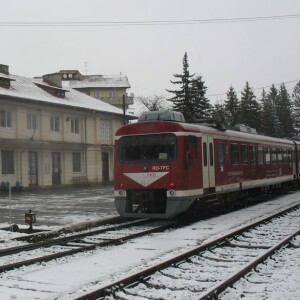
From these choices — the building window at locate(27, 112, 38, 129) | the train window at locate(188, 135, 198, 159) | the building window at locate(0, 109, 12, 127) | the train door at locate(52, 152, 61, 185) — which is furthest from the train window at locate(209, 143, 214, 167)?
the train door at locate(52, 152, 61, 185)

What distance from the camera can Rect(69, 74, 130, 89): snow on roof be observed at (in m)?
91.9

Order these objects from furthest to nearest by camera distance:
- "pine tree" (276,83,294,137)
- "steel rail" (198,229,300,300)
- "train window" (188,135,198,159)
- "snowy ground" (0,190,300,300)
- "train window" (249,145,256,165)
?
"pine tree" (276,83,294,137) < "train window" (249,145,256,165) < "train window" (188,135,198,159) < "snowy ground" (0,190,300,300) < "steel rail" (198,229,300,300)

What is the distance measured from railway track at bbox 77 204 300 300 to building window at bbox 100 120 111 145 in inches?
1229

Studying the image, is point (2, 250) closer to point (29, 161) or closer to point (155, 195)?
point (155, 195)

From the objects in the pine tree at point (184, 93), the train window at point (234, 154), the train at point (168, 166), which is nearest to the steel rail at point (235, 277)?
the train at point (168, 166)

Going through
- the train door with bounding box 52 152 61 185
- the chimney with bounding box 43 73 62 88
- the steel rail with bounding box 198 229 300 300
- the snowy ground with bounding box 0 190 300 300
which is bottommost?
the snowy ground with bounding box 0 190 300 300

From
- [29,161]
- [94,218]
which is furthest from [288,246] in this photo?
[29,161]

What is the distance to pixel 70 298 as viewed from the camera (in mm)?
6176

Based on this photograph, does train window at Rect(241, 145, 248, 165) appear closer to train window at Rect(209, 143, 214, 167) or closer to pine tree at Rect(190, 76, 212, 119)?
train window at Rect(209, 143, 214, 167)

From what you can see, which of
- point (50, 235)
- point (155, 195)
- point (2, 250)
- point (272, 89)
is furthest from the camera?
point (272, 89)

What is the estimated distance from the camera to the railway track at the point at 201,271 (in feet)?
21.3

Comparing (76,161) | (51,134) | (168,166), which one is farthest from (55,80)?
(168,166)

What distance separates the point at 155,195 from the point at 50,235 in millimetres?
3077

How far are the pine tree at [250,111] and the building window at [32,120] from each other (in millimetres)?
41622
